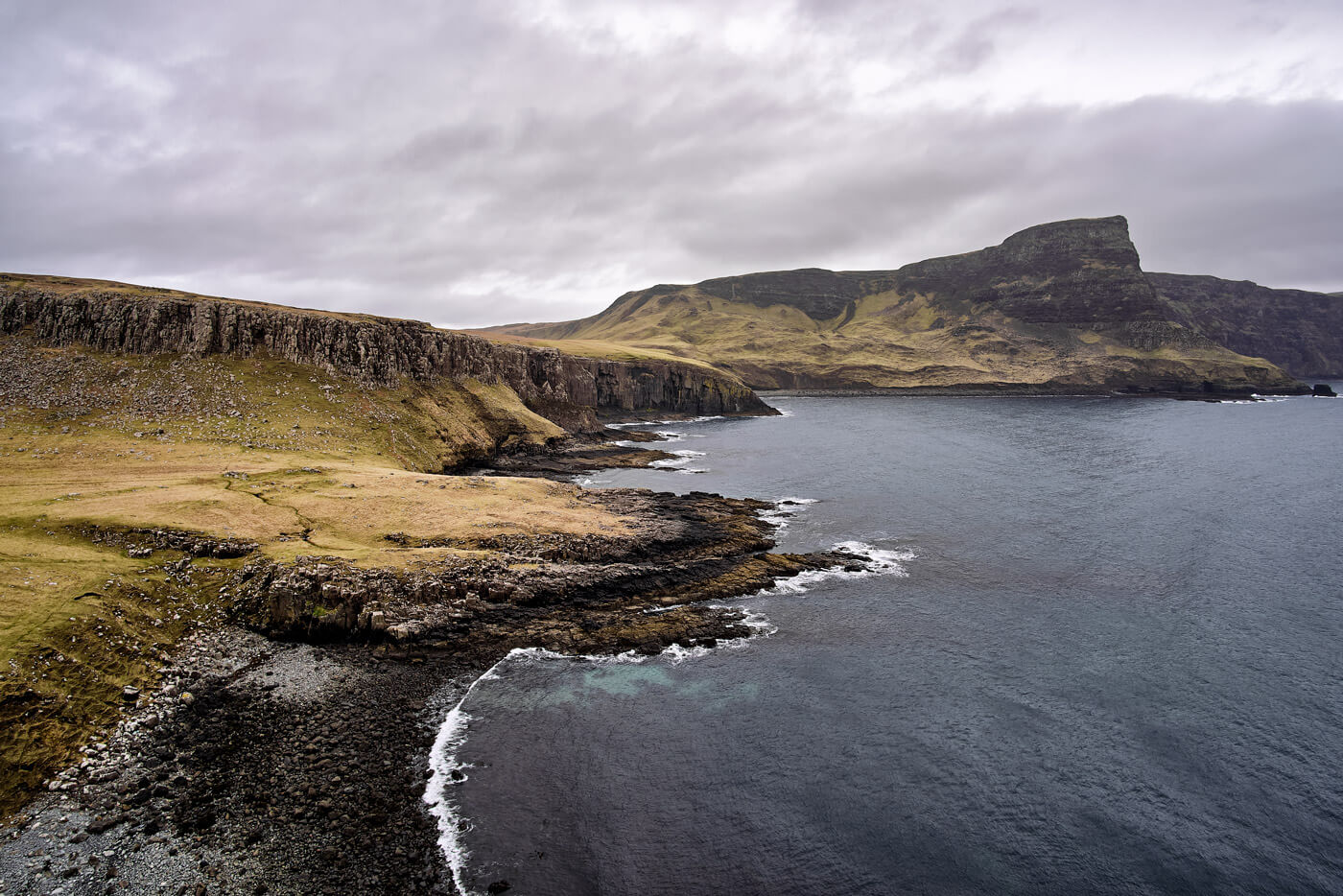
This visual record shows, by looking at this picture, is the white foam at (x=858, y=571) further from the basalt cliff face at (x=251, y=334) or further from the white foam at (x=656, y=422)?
the white foam at (x=656, y=422)

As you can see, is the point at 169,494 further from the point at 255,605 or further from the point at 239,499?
the point at 255,605

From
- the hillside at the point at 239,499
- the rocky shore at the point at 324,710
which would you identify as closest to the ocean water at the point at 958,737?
the rocky shore at the point at 324,710

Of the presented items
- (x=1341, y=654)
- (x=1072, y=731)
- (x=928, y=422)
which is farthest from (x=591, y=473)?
(x=928, y=422)

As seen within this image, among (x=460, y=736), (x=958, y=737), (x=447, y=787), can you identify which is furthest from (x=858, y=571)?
(x=447, y=787)

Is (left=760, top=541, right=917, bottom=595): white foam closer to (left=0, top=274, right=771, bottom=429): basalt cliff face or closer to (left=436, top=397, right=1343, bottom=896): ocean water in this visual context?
(left=436, top=397, right=1343, bottom=896): ocean water

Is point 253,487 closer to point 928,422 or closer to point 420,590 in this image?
point 420,590
